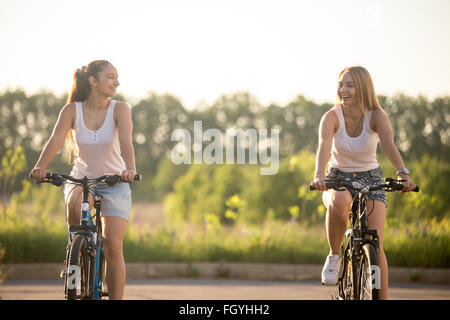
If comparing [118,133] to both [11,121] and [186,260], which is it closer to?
[186,260]

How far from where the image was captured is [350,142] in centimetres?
473

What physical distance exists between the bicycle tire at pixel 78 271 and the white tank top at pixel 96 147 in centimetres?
56

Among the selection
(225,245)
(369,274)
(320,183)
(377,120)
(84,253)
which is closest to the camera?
(369,274)

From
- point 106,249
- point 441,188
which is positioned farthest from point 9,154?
point 441,188

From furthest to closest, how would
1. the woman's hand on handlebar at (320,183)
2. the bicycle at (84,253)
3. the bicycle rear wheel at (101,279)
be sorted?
the bicycle rear wheel at (101,279) → the woman's hand on handlebar at (320,183) → the bicycle at (84,253)

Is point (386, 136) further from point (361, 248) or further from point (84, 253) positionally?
point (84, 253)

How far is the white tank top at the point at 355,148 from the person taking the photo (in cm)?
473

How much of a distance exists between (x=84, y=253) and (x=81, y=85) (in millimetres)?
1263

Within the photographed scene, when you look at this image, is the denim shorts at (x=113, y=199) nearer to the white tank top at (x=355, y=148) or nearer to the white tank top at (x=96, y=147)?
the white tank top at (x=96, y=147)

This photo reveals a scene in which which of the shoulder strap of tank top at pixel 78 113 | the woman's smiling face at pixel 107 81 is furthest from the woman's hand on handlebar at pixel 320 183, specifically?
the shoulder strap of tank top at pixel 78 113

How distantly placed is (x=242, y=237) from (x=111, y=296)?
22.2 feet

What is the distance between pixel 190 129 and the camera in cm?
6544

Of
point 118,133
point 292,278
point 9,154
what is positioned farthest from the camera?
point 9,154

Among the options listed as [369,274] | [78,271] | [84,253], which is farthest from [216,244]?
[369,274]
